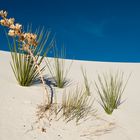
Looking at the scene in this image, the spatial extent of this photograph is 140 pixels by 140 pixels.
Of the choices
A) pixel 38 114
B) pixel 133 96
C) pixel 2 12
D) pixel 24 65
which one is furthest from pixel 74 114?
pixel 133 96

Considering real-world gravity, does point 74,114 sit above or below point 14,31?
below

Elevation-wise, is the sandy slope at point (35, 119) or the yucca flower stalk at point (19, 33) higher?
the yucca flower stalk at point (19, 33)

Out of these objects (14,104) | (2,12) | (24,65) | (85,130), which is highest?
(2,12)

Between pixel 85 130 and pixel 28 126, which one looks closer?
pixel 28 126

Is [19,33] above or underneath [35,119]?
above

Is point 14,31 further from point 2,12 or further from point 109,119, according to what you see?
point 109,119

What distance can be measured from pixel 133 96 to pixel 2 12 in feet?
9.84

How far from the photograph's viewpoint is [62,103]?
3.45 metres

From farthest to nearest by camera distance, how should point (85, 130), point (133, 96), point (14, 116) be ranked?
point (133, 96)
point (85, 130)
point (14, 116)

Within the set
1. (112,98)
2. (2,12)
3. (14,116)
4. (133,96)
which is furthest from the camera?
(133,96)

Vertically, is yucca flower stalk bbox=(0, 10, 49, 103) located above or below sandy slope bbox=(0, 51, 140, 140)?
above

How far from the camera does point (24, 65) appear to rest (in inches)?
147

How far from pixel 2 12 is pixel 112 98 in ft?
5.88

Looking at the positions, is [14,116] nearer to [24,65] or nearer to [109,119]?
[24,65]
